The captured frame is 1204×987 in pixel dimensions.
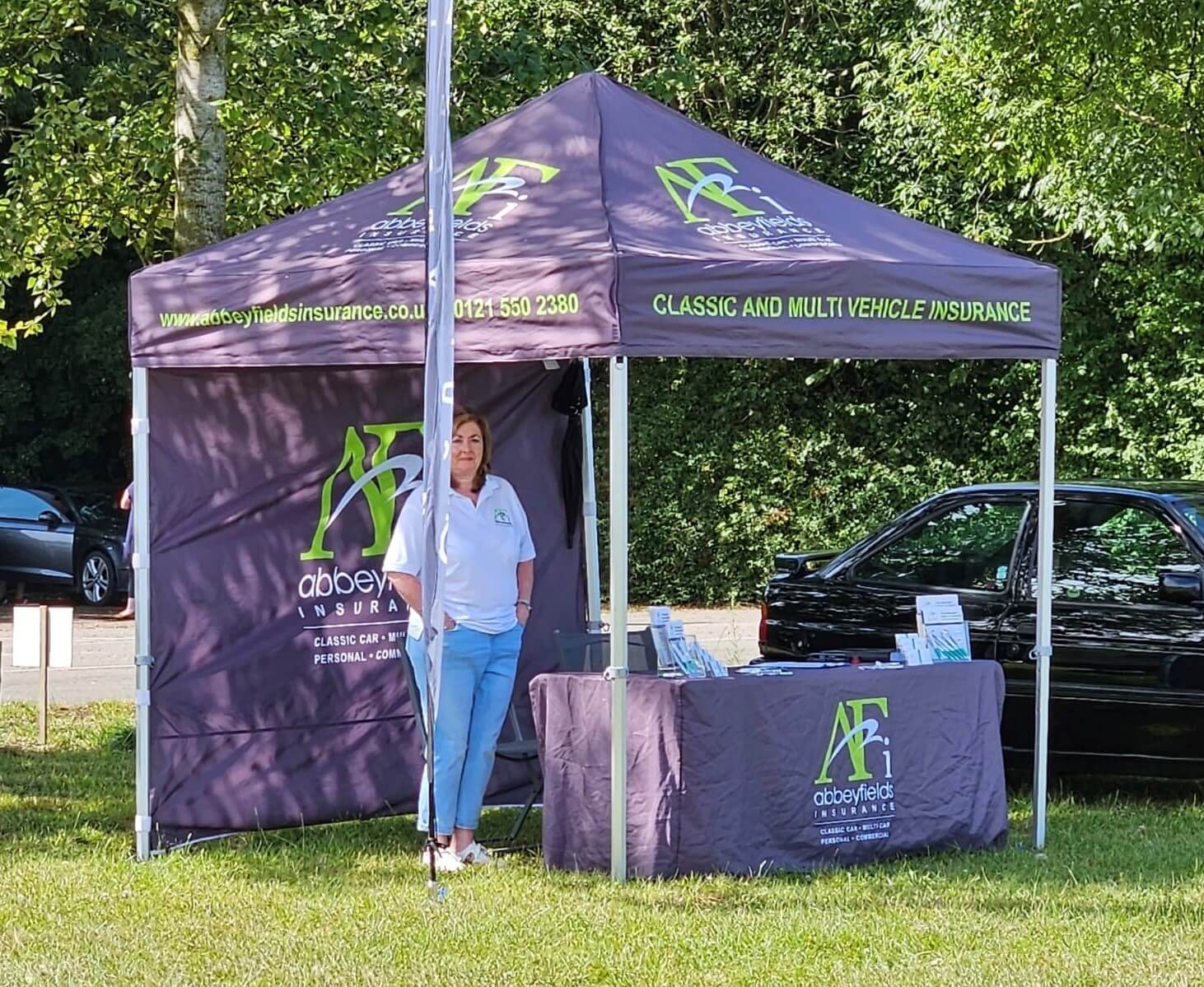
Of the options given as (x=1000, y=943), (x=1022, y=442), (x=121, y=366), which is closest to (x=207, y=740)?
(x=1000, y=943)

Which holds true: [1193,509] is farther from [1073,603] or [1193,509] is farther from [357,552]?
[357,552]

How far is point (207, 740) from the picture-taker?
818 centimetres

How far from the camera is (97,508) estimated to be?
21.3 metres

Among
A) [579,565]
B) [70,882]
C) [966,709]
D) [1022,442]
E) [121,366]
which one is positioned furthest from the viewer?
[121,366]

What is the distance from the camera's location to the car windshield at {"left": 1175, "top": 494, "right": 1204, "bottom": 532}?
9.06 meters

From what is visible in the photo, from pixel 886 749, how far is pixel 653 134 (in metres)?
2.87

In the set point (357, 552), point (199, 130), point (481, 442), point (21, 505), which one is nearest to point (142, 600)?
point (357, 552)

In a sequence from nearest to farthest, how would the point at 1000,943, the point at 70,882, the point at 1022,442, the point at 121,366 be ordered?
the point at 1000,943 → the point at 70,882 → the point at 1022,442 → the point at 121,366

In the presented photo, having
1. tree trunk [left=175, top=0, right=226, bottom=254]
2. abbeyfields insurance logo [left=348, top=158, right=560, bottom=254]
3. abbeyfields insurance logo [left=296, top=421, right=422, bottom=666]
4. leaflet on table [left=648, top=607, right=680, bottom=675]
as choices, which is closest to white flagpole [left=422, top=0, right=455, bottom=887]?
abbeyfields insurance logo [left=348, top=158, right=560, bottom=254]

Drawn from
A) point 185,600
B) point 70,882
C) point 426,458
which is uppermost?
point 426,458

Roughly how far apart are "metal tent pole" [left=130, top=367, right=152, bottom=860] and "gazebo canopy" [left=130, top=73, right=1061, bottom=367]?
301mm

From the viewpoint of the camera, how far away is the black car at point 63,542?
2080 centimetres

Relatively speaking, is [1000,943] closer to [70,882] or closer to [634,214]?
[634,214]

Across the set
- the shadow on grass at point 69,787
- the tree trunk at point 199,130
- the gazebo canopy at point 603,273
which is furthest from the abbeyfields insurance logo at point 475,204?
the tree trunk at point 199,130
